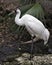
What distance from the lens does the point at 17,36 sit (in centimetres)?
799

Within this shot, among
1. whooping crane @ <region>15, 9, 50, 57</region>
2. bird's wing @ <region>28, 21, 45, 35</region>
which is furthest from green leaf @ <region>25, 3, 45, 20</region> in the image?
bird's wing @ <region>28, 21, 45, 35</region>

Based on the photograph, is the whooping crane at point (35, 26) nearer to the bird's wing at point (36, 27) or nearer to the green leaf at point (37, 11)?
the bird's wing at point (36, 27)

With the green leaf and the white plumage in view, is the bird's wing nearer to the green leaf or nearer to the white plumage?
the white plumage

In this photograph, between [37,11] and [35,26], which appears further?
[37,11]

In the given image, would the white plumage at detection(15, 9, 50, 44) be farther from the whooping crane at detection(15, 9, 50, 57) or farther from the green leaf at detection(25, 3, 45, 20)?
the green leaf at detection(25, 3, 45, 20)

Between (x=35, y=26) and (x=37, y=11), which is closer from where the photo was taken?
(x=35, y=26)

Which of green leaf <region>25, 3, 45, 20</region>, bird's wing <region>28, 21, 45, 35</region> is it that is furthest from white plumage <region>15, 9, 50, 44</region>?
green leaf <region>25, 3, 45, 20</region>

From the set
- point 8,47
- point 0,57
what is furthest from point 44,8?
point 0,57

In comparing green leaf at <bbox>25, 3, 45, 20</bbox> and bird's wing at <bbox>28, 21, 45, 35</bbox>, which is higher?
green leaf at <bbox>25, 3, 45, 20</bbox>

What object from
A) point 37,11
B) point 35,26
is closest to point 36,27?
point 35,26

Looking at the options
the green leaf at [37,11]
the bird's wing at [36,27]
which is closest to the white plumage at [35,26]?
the bird's wing at [36,27]

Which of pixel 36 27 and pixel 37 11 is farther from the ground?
pixel 37 11

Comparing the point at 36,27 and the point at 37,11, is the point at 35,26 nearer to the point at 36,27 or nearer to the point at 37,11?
the point at 36,27

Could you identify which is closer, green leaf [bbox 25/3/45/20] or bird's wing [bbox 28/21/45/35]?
bird's wing [bbox 28/21/45/35]
